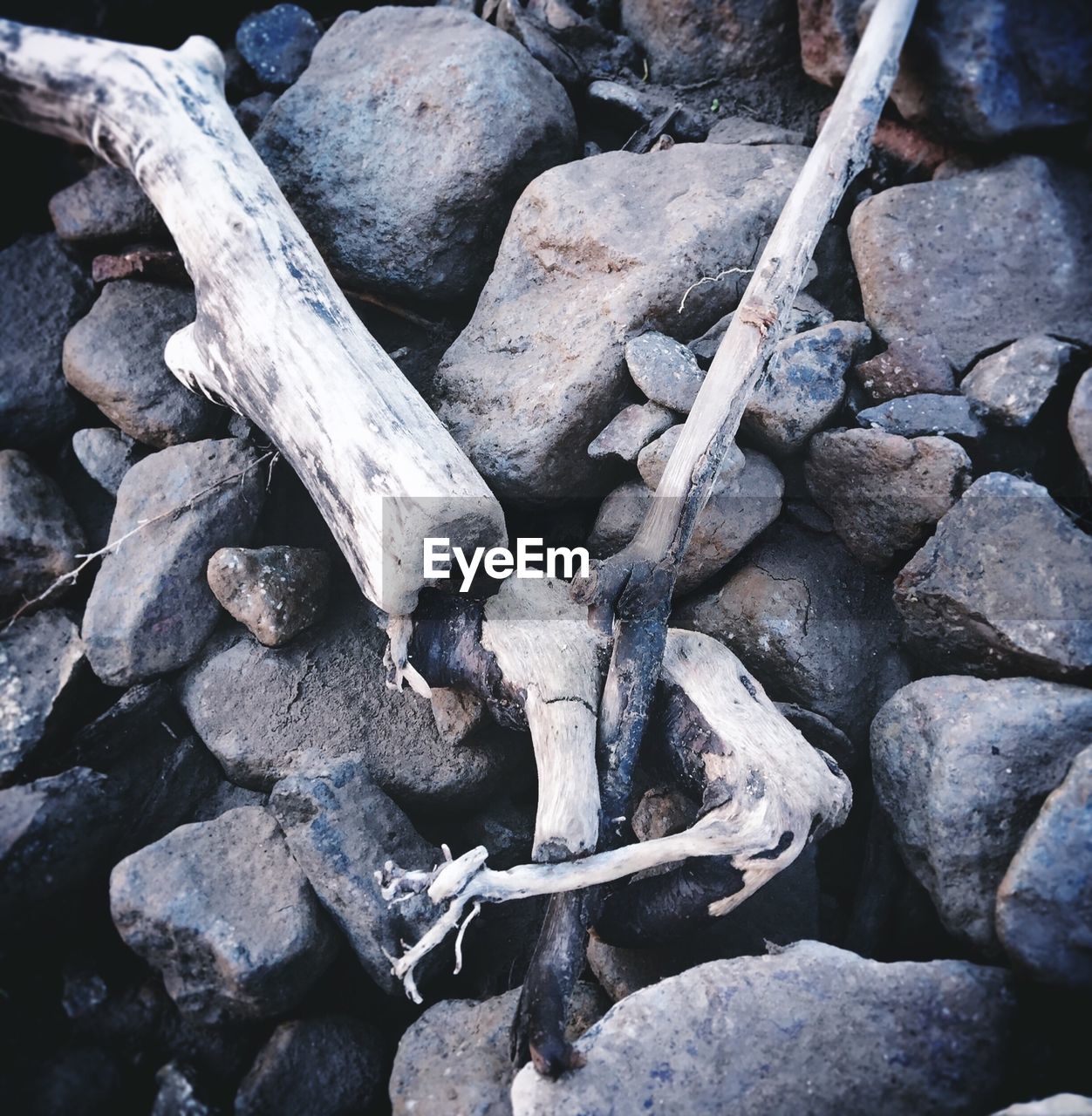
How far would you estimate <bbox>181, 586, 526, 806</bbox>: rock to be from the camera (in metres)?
Answer: 2.48

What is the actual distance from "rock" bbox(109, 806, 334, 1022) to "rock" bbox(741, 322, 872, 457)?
190cm

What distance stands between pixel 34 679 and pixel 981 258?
3.39 m

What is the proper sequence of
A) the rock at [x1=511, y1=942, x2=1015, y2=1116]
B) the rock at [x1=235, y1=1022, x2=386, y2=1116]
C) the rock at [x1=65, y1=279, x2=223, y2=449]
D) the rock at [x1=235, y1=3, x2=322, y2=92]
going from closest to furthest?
the rock at [x1=511, y1=942, x2=1015, y2=1116], the rock at [x1=235, y1=1022, x2=386, y2=1116], the rock at [x1=65, y1=279, x2=223, y2=449], the rock at [x1=235, y1=3, x2=322, y2=92]

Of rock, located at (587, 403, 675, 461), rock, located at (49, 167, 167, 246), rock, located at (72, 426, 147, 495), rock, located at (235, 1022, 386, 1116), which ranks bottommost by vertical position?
rock, located at (235, 1022, 386, 1116)

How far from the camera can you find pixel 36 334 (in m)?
3.11

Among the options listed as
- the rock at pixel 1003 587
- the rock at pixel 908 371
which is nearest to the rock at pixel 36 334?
the rock at pixel 908 371

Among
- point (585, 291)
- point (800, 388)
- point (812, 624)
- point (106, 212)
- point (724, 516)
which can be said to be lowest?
point (812, 624)

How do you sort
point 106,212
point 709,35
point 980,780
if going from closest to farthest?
point 980,780 < point 106,212 < point 709,35

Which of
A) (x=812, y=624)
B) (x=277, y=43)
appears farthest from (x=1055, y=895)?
(x=277, y=43)

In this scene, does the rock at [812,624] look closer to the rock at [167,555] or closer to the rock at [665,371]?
the rock at [665,371]

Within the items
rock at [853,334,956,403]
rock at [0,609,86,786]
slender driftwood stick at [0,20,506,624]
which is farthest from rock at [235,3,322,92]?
rock at [853,334,956,403]

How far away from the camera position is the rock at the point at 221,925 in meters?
2.04

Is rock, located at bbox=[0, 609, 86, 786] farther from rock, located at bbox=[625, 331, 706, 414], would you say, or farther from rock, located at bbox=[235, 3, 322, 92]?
rock, located at bbox=[235, 3, 322, 92]

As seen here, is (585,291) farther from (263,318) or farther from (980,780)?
(980,780)
